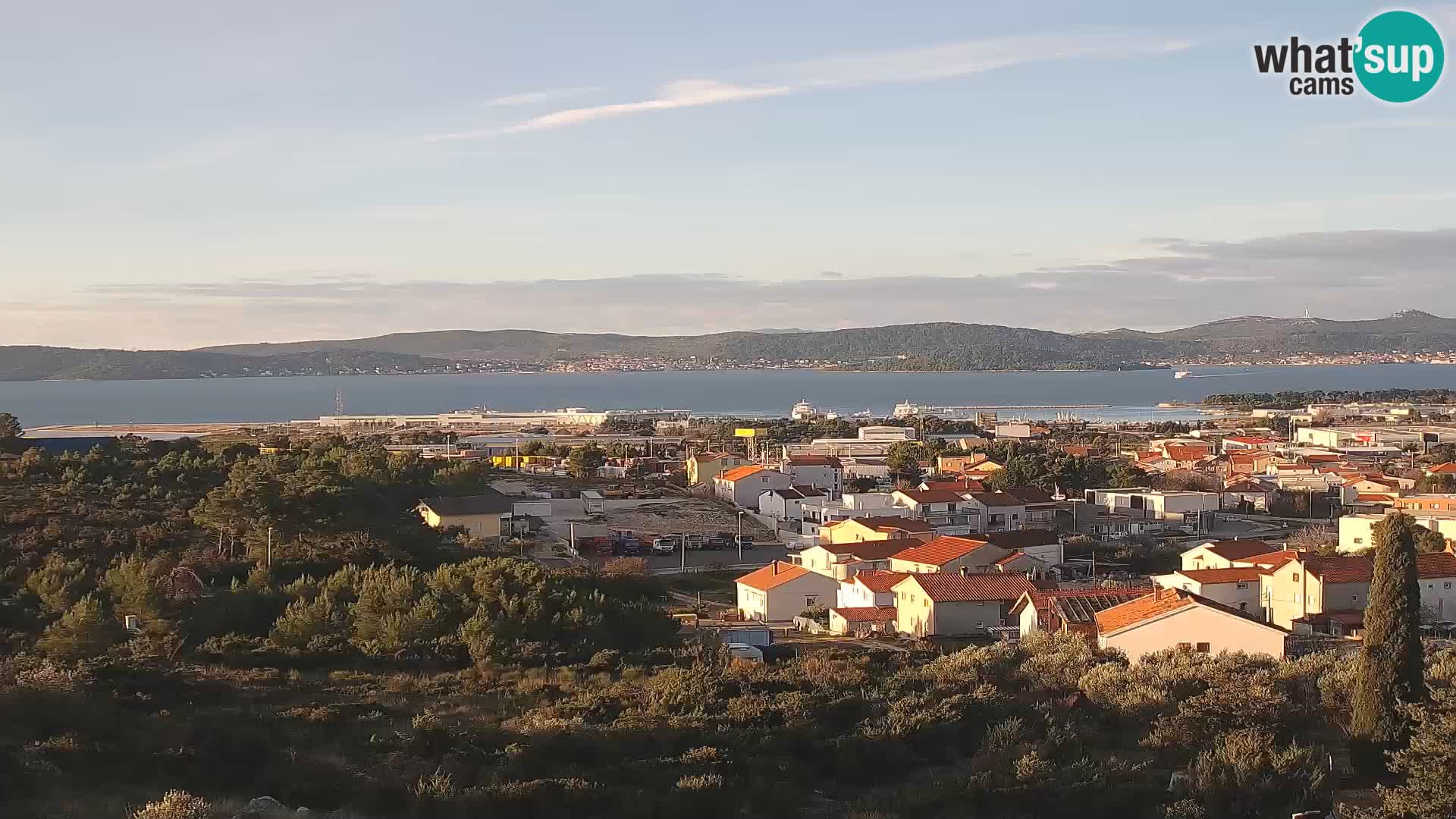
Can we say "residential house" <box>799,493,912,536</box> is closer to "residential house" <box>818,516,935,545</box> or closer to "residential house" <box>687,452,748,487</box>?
"residential house" <box>818,516,935,545</box>

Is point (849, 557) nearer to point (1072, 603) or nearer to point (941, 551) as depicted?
point (941, 551)

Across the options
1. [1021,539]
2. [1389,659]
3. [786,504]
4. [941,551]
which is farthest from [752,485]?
[1389,659]

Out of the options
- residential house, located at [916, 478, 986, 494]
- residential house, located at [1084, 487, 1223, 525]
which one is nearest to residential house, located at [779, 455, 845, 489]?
residential house, located at [916, 478, 986, 494]

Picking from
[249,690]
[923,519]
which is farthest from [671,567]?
[249,690]

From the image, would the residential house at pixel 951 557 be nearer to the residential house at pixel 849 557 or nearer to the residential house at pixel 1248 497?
the residential house at pixel 849 557

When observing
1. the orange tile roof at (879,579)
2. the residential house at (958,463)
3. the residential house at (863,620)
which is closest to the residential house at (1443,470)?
the residential house at (958,463)

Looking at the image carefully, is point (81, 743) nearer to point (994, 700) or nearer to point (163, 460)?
point (994, 700)

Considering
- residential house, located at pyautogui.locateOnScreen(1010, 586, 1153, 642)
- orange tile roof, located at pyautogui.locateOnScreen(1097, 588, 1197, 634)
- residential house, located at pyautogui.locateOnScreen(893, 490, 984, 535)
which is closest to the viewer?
orange tile roof, located at pyautogui.locateOnScreen(1097, 588, 1197, 634)
